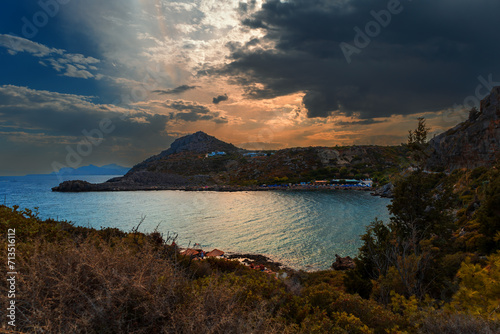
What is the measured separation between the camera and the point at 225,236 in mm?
36250

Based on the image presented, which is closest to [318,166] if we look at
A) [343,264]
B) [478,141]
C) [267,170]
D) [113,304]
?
[267,170]

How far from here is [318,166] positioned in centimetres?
13550

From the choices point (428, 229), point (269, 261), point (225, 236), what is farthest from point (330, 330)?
point (225, 236)

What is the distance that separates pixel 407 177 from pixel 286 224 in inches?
1079

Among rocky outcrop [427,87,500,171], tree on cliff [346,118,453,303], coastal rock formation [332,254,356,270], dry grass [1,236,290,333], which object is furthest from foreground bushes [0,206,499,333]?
rocky outcrop [427,87,500,171]

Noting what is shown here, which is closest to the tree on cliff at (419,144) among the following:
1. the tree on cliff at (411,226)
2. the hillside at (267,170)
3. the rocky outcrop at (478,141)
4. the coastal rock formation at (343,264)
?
the tree on cliff at (411,226)

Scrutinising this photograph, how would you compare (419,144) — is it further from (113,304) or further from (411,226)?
(113,304)

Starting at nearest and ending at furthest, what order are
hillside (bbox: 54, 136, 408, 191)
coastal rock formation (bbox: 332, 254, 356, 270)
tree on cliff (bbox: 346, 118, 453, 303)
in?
1. tree on cliff (bbox: 346, 118, 453, 303)
2. coastal rock formation (bbox: 332, 254, 356, 270)
3. hillside (bbox: 54, 136, 408, 191)

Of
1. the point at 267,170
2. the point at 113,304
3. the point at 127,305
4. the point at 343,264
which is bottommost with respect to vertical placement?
the point at 343,264

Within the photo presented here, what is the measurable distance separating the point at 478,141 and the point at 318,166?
3136 inches

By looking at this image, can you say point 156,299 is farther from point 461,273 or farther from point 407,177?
point 407,177

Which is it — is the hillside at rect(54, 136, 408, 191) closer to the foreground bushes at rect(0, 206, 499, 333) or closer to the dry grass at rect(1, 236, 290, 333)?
the foreground bushes at rect(0, 206, 499, 333)

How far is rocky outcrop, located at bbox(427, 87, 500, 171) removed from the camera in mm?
54812

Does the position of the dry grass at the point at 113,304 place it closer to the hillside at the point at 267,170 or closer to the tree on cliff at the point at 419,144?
the tree on cliff at the point at 419,144
